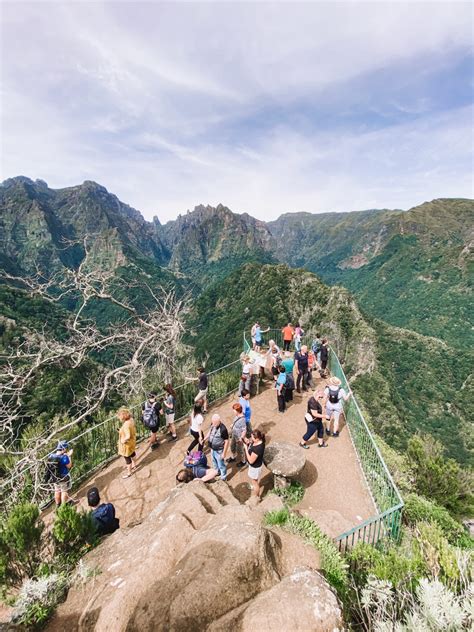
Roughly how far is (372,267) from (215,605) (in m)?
189

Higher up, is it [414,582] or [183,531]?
[183,531]

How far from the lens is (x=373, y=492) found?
259 inches

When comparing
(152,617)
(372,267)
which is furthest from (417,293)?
(152,617)

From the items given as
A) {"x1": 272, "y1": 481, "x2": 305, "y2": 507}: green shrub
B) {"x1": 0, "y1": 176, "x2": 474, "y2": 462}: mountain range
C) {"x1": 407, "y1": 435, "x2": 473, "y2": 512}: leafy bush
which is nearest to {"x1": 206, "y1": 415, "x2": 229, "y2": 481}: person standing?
{"x1": 272, "y1": 481, "x2": 305, "y2": 507}: green shrub

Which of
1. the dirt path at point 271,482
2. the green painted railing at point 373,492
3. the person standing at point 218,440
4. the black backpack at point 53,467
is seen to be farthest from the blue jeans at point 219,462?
the black backpack at point 53,467

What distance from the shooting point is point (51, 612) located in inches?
138

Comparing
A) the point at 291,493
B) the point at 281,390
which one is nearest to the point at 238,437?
the point at 291,493

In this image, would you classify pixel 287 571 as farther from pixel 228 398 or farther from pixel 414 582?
pixel 228 398

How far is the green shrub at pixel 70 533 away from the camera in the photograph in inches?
171

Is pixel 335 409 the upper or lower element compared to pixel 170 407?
lower

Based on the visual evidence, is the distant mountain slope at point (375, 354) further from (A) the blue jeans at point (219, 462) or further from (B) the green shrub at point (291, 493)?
(A) the blue jeans at point (219, 462)

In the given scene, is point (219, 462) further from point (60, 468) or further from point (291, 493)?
point (60, 468)

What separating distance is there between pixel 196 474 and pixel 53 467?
11.0ft

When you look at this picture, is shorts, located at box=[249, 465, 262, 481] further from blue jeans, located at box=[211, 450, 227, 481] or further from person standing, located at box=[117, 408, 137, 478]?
person standing, located at box=[117, 408, 137, 478]
